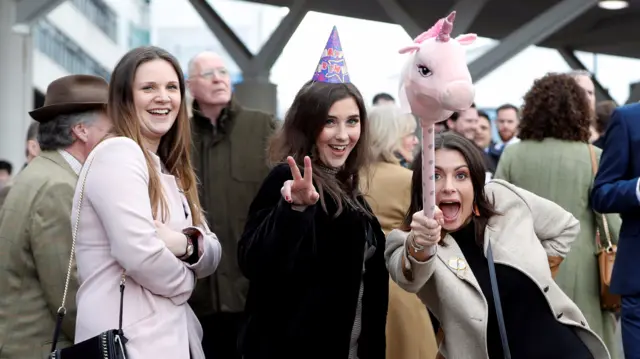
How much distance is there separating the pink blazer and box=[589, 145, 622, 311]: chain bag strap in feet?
9.33

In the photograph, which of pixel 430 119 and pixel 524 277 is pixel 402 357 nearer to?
pixel 524 277

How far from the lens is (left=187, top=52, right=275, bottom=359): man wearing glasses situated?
490 centimetres

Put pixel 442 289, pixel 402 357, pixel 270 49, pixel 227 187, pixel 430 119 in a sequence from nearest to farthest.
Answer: pixel 430 119 < pixel 442 289 < pixel 402 357 < pixel 227 187 < pixel 270 49

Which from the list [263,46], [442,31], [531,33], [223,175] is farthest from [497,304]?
[263,46]

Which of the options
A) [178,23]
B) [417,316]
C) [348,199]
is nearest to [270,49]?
[417,316]

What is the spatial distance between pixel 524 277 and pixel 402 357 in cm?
118

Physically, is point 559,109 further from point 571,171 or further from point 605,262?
point 605,262

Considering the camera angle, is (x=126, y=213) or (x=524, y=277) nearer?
(x=126, y=213)

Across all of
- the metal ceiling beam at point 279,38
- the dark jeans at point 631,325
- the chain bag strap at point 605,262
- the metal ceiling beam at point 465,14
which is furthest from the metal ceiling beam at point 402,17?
the dark jeans at point 631,325

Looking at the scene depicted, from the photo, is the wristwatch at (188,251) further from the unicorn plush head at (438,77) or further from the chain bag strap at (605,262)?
the chain bag strap at (605,262)

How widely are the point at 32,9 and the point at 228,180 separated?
270 inches

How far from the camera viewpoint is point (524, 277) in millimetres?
3492

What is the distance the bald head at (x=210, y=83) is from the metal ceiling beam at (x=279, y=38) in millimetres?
6949

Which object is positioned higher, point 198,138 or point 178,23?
point 178,23
